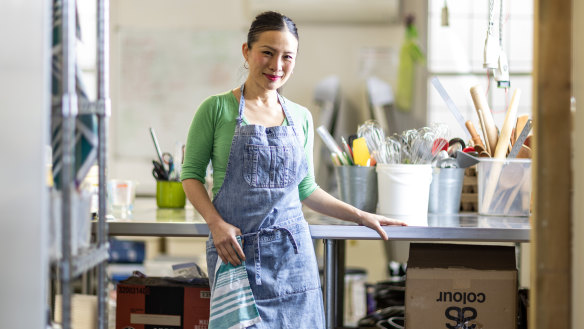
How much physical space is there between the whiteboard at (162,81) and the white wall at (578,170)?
3.75 m

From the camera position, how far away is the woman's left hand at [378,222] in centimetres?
190

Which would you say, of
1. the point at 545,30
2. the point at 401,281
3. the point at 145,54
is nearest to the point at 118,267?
the point at 145,54

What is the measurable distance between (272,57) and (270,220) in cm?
43

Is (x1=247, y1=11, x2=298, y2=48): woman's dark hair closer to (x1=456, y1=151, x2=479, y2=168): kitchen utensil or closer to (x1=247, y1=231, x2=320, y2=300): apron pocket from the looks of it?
(x1=247, y1=231, x2=320, y2=300): apron pocket

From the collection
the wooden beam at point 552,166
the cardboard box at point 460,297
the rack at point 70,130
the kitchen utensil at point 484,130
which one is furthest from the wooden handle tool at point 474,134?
the rack at point 70,130

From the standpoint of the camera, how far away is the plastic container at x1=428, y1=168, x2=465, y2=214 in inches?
88.5

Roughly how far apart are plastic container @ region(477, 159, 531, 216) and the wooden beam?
979mm

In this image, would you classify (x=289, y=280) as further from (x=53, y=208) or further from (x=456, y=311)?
(x=53, y=208)

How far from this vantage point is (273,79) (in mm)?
1792

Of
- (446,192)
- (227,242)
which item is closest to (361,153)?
(446,192)

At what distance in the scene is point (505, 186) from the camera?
2221mm

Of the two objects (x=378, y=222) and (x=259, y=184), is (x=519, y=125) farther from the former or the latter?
(x=259, y=184)

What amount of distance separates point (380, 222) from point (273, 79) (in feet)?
1.68

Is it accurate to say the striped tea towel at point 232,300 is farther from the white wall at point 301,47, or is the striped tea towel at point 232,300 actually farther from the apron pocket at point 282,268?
the white wall at point 301,47
